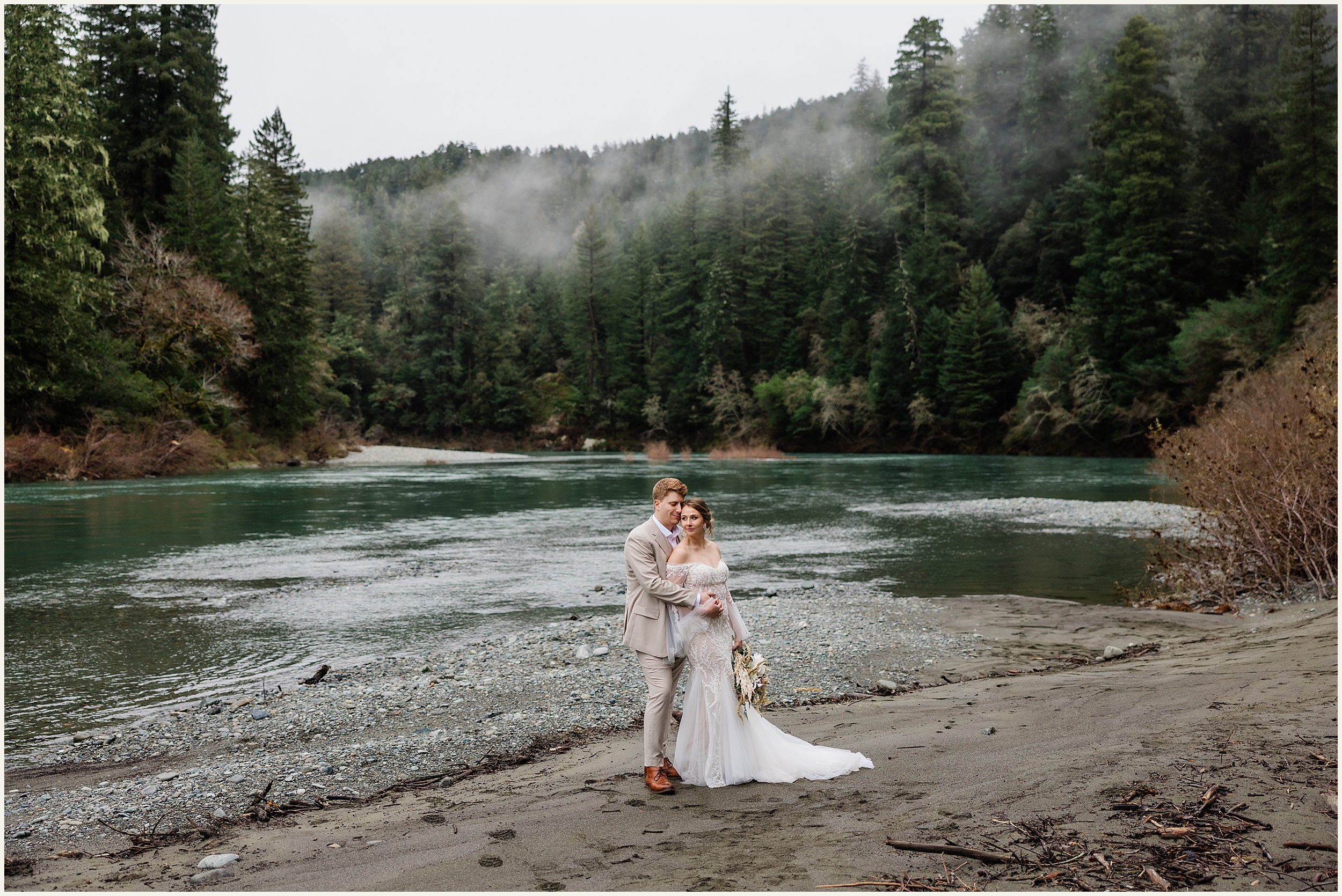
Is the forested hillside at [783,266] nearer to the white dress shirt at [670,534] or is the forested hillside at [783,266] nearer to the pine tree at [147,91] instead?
the pine tree at [147,91]

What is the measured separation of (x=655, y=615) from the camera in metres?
5.61

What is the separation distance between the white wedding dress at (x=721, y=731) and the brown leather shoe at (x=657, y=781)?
0.19m

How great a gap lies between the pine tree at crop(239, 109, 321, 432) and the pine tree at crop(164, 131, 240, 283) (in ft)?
5.07

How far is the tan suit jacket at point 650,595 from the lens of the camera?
219 inches

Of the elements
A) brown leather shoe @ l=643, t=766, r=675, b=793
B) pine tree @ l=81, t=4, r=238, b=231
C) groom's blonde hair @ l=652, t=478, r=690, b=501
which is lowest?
brown leather shoe @ l=643, t=766, r=675, b=793

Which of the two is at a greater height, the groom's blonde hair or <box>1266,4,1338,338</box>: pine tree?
<box>1266,4,1338,338</box>: pine tree

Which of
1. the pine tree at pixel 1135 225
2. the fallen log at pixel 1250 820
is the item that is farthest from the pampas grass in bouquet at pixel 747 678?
the pine tree at pixel 1135 225

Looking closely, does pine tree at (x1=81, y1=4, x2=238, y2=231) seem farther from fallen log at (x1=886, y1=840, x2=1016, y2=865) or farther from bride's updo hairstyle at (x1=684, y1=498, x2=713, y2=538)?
fallen log at (x1=886, y1=840, x2=1016, y2=865)

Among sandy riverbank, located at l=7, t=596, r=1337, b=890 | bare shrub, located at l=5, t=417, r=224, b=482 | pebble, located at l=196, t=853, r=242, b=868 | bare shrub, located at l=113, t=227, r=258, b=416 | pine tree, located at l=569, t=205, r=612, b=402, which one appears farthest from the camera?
pine tree, located at l=569, t=205, r=612, b=402

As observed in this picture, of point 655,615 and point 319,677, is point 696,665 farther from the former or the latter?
point 319,677

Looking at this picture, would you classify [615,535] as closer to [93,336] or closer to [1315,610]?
[1315,610]

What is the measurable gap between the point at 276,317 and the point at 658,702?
53.2 meters

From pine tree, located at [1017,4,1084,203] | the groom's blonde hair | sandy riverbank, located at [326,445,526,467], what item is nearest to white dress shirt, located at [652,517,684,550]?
the groom's blonde hair

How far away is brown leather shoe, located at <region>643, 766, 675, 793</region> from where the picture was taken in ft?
17.4
